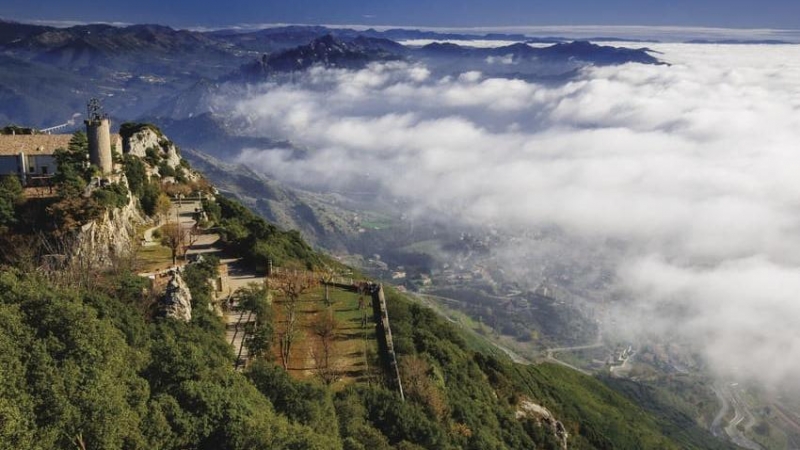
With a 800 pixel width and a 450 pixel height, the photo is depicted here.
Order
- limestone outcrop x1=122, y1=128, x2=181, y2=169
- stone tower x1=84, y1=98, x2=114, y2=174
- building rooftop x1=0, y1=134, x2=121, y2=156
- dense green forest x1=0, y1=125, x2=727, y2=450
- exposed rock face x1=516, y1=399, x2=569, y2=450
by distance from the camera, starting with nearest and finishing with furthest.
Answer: dense green forest x1=0, y1=125, x2=727, y2=450, stone tower x1=84, y1=98, x2=114, y2=174, building rooftop x1=0, y1=134, x2=121, y2=156, exposed rock face x1=516, y1=399, x2=569, y2=450, limestone outcrop x1=122, y1=128, x2=181, y2=169

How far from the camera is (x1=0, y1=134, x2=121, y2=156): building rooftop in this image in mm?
47812

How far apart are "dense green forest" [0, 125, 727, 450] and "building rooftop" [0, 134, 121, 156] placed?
15.0 ft

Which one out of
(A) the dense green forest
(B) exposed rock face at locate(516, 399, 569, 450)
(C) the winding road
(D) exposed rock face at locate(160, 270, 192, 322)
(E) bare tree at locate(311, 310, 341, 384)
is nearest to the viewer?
(A) the dense green forest

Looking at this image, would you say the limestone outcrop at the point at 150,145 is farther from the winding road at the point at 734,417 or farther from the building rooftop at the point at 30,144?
the winding road at the point at 734,417

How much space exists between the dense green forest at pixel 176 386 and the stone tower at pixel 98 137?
1377 millimetres

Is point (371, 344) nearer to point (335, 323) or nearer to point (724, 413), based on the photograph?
point (335, 323)

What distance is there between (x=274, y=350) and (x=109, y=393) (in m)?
15.3

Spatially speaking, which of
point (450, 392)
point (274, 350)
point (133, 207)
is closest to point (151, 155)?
point (133, 207)

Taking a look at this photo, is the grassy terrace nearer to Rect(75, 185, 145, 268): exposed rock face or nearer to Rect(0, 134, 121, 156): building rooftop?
Rect(75, 185, 145, 268): exposed rock face

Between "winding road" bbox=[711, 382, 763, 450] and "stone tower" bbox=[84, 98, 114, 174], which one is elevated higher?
"stone tower" bbox=[84, 98, 114, 174]

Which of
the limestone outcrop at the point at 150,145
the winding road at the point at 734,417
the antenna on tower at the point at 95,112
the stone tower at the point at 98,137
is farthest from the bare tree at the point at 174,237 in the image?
the winding road at the point at 734,417

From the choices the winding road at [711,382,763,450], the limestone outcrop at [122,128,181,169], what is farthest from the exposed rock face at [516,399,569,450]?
the winding road at [711,382,763,450]

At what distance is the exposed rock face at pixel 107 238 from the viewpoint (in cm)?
3772

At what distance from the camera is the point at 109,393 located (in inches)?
793
